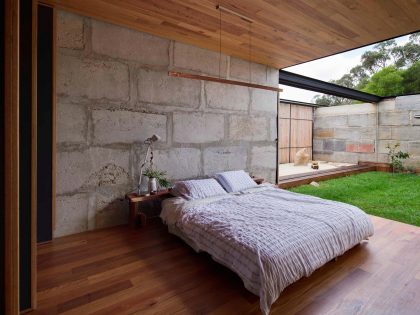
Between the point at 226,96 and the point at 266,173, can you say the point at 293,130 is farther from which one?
the point at 226,96

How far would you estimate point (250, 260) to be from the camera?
1625 millimetres

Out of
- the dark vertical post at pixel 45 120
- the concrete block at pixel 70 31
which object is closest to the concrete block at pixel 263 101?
the concrete block at pixel 70 31

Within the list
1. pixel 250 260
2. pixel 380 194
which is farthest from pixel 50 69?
pixel 380 194

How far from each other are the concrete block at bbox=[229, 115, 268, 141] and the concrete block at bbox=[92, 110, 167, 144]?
1.30 meters

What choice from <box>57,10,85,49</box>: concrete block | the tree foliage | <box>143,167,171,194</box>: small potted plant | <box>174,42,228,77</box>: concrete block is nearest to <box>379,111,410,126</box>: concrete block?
the tree foliage

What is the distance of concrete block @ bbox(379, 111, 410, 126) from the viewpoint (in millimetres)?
6689

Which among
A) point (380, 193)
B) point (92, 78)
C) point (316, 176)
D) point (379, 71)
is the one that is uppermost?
point (379, 71)

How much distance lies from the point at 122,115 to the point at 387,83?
1235cm

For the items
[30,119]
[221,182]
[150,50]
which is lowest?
[221,182]

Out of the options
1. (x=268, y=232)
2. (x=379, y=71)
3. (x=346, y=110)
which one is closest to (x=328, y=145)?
(x=346, y=110)

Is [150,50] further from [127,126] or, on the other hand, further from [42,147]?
[42,147]

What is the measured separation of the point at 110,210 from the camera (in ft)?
9.70

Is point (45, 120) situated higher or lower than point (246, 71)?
lower

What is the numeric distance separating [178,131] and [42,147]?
1656 millimetres
